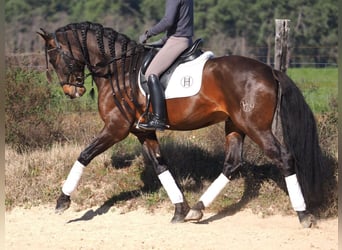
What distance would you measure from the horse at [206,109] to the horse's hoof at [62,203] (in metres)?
0.01

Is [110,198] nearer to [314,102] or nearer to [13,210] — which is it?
[13,210]

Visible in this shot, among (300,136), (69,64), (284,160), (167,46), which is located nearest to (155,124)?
(167,46)

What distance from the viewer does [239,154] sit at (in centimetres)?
819

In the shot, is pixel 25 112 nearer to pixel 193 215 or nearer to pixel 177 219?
pixel 177 219

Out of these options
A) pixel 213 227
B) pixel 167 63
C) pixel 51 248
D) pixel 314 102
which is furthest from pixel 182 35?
pixel 314 102

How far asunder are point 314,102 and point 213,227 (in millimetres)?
7661

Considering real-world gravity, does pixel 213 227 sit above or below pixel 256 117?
below

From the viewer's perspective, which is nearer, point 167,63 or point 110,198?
point 167,63

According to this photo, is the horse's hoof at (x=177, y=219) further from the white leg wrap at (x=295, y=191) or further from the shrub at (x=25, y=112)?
the shrub at (x=25, y=112)

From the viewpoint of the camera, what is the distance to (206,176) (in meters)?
9.28

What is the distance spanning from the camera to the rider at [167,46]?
25.6 ft

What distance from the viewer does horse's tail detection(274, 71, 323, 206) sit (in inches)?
299

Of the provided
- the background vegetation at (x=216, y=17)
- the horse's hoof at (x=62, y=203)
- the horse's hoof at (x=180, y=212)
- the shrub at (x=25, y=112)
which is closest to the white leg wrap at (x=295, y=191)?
the horse's hoof at (x=180, y=212)

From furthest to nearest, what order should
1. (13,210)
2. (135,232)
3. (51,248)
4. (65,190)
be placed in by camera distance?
(13,210)
(65,190)
(135,232)
(51,248)
